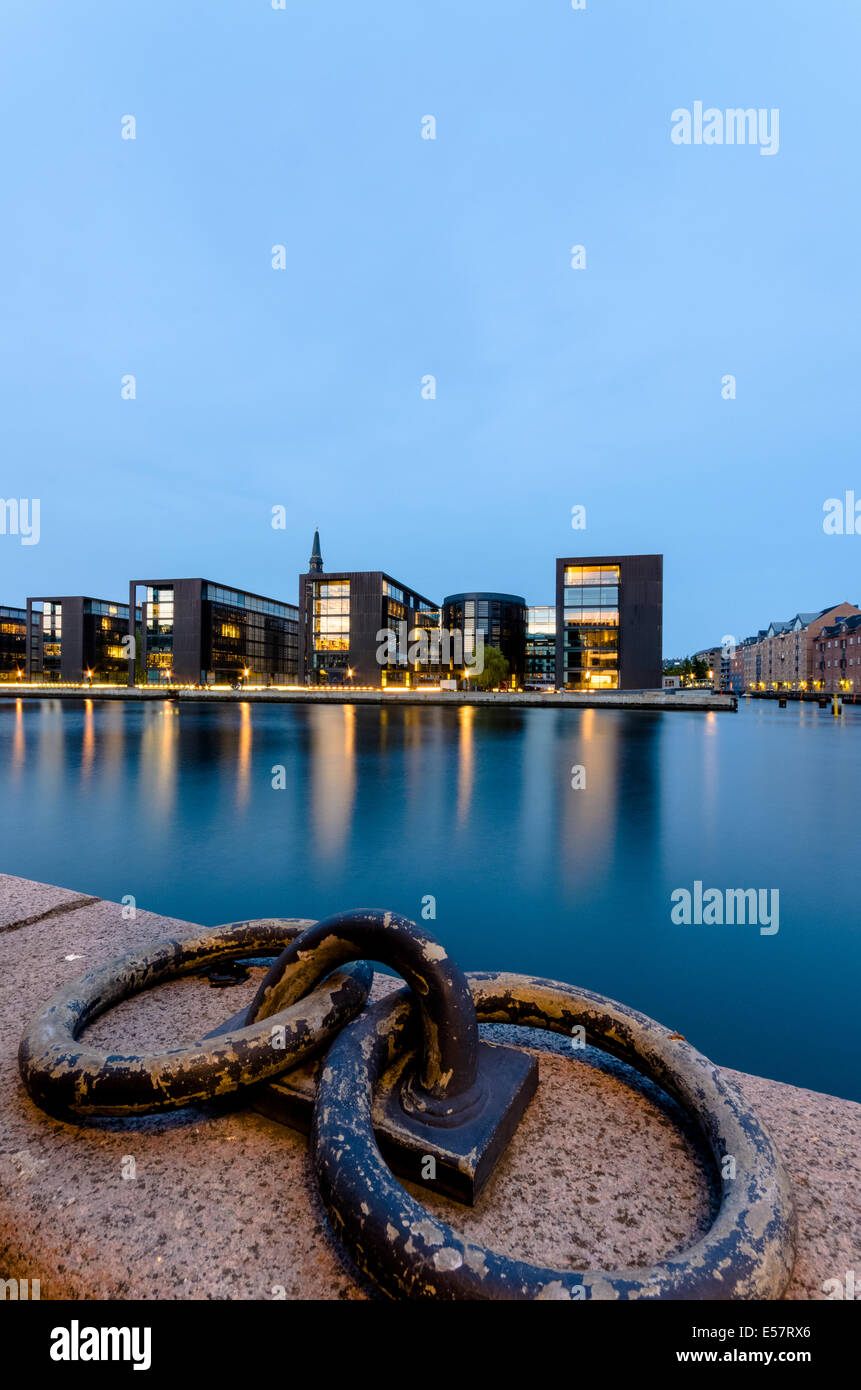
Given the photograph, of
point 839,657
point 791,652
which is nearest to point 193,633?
point 839,657

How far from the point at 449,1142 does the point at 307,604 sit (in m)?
96.1

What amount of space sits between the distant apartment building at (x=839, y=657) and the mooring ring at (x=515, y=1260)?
5489 inches

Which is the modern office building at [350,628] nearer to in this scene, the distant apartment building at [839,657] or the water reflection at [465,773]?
the water reflection at [465,773]

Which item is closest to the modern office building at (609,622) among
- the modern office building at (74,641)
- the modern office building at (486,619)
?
the modern office building at (486,619)

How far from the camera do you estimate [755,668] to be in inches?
7244

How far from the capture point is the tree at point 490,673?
11612 centimetres

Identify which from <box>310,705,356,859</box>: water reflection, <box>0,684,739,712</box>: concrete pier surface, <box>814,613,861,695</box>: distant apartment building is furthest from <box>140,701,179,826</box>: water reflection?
<box>814,613,861,695</box>: distant apartment building

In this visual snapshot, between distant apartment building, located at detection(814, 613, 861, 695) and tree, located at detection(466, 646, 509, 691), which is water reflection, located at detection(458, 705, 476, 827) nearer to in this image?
tree, located at detection(466, 646, 509, 691)

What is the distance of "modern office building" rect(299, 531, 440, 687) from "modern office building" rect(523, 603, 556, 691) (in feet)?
203

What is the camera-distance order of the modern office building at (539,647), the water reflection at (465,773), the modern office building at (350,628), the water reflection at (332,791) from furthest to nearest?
the modern office building at (539,647), the modern office building at (350,628), the water reflection at (465,773), the water reflection at (332,791)

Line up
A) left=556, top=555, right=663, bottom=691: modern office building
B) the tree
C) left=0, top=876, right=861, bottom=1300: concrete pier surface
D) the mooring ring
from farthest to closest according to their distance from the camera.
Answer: the tree
left=556, top=555, right=663, bottom=691: modern office building
left=0, top=876, right=861, bottom=1300: concrete pier surface
the mooring ring

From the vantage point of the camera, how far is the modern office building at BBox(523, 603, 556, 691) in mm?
152625
